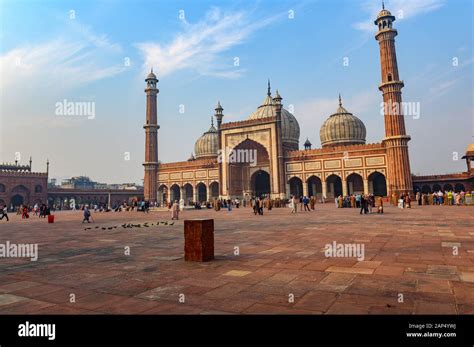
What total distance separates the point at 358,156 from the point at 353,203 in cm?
1272

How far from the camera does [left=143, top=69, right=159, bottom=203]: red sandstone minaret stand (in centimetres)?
4688

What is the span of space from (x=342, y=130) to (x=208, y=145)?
20662 mm

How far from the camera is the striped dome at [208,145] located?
171ft

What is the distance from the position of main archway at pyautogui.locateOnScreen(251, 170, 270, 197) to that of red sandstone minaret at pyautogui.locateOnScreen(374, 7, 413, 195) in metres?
15.2

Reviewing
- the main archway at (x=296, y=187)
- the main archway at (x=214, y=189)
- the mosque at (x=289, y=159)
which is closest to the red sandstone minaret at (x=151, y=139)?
the mosque at (x=289, y=159)

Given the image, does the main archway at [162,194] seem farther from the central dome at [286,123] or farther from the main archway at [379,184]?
the main archway at [379,184]

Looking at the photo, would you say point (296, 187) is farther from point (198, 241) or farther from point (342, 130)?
point (198, 241)

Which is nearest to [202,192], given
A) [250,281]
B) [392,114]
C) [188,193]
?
[188,193]

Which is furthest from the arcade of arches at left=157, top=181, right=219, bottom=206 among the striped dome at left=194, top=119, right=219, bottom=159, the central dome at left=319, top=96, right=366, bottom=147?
the central dome at left=319, top=96, right=366, bottom=147

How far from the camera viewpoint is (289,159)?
39625 millimetres

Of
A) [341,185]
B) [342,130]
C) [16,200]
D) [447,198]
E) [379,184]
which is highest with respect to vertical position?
[342,130]

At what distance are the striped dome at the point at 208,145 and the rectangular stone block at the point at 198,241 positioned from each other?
46243 millimetres

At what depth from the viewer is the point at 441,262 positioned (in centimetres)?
475

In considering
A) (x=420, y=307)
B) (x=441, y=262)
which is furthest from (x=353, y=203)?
(x=420, y=307)
